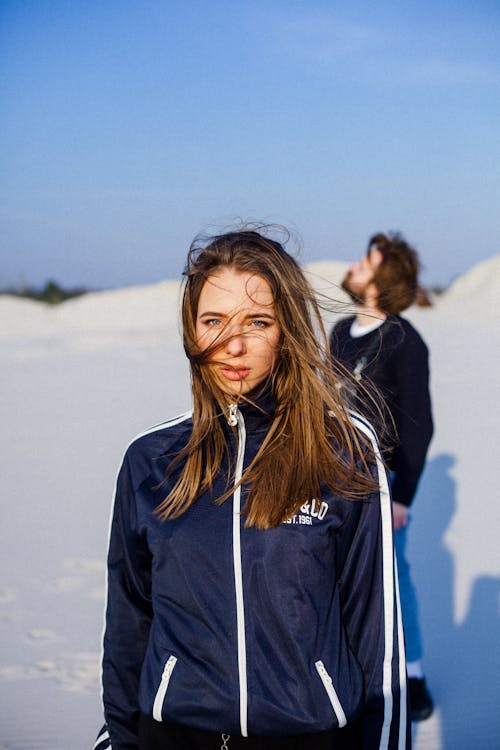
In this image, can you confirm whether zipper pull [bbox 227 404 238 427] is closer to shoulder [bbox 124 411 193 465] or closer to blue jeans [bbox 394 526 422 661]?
shoulder [bbox 124 411 193 465]

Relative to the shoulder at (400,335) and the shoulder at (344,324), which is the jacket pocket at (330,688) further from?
the shoulder at (344,324)

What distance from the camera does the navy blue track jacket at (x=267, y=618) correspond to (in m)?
1.91

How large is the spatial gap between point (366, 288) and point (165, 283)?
1135 inches

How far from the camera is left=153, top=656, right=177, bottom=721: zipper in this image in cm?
196

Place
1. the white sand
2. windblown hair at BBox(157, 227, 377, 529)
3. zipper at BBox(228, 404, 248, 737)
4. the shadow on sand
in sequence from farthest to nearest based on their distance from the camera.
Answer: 1. the white sand
2. the shadow on sand
3. windblown hair at BBox(157, 227, 377, 529)
4. zipper at BBox(228, 404, 248, 737)

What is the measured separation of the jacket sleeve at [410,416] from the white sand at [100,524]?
3.46 feet

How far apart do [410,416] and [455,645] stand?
1958mm

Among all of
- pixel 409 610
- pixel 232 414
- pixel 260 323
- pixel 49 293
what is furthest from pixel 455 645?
pixel 49 293

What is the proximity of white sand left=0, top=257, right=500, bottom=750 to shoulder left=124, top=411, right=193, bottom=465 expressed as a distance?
1.98ft

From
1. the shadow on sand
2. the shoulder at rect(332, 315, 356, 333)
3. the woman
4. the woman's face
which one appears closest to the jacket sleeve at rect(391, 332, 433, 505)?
the shoulder at rect(332, 315, 356, 333)

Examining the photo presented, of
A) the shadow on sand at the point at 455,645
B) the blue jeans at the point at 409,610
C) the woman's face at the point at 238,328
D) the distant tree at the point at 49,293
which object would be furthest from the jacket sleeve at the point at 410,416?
the distant tree at the point at 49,293

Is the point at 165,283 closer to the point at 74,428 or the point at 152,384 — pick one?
the point at 152,384

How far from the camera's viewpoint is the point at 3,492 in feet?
30.5

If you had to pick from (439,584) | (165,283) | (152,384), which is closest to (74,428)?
Answer: (152,384)
